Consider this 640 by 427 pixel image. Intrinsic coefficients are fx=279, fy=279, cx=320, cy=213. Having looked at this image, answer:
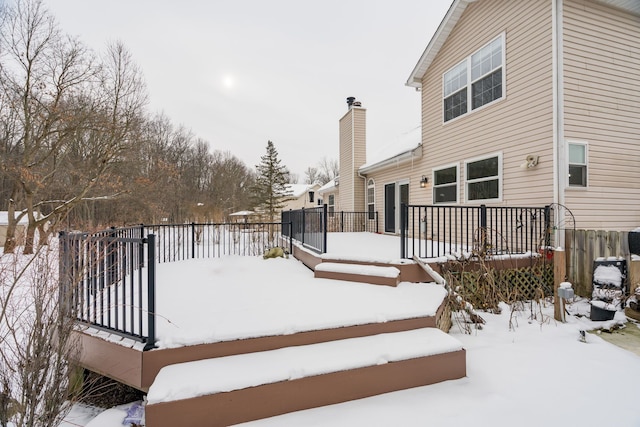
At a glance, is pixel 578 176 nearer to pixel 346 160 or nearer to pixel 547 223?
pixel 547 223

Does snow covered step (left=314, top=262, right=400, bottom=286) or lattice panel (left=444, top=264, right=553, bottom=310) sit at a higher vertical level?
snow covered step (left=314, top=262, right=400, bottom=286)

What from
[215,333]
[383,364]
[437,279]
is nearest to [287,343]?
[215,333]

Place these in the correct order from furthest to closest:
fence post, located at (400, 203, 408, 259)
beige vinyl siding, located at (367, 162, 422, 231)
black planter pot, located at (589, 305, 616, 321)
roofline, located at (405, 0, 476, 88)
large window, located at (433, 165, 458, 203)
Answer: beige vinyl siding, located at (367, 162, 422, 231), large window, located at (433, 165, 458, 203), roofline, located at (405, 0, 476, 88), fence post, located at (400, 203, 408, 259), black planter pot, located at (589, 305, 616, 321)

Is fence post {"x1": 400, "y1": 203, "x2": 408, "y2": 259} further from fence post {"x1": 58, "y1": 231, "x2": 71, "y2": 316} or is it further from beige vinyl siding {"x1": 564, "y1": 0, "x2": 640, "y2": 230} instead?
fence post {"x1": 58, "y1": 231, "x2": 71, "y2": 316}

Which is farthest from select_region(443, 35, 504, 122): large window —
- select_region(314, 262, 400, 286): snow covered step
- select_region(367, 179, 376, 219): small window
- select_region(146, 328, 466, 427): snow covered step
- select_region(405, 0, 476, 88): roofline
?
select_region(146, 328, 466, 427): snow covered step

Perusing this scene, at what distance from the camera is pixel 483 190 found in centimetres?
642

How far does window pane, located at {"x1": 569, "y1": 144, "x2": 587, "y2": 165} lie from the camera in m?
5.07

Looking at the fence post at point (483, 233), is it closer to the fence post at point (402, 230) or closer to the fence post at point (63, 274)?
the fence post at point (402, 230)

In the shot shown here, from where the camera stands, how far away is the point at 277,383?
7.04ft

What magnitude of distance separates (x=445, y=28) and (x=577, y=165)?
4.79 meters

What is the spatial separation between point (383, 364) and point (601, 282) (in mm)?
4472

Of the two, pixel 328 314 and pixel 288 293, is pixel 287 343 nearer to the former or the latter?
pixel 328 314

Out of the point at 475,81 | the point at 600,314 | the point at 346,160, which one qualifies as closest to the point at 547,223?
the point at 600,314

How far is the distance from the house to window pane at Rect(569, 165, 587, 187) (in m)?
0.02
